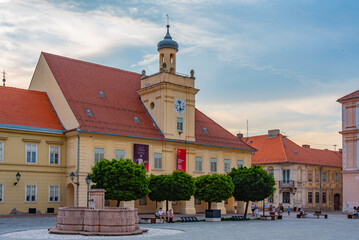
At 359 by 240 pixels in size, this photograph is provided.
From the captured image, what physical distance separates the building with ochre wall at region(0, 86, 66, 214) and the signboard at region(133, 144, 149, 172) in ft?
22.1

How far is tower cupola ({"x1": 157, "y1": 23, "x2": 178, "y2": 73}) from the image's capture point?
55031 millimetres

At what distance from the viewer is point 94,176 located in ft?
123

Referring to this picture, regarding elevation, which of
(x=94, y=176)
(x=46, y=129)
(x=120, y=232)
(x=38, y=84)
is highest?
(x=38, y=84)

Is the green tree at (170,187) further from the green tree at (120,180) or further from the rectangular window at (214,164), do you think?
the rectangular window at (214,164)

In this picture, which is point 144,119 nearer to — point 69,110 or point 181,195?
point 69,110

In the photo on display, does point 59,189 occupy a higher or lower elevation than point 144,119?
lower

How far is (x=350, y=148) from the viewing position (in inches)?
2392

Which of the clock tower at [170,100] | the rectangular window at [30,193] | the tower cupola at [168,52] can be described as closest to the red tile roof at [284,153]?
the clock tower at [170,100]

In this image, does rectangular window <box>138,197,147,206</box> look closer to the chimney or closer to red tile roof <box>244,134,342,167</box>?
red tile roof <box>244,134,342,167</box>

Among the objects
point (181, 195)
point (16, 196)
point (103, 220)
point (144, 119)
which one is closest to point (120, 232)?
point (103, 220)

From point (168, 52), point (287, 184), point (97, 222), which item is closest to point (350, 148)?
point (287, 184)

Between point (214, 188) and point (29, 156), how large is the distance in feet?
53.4

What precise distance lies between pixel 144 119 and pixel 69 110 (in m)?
8.96

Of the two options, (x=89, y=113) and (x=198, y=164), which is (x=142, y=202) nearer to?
(x=198, y=164)
